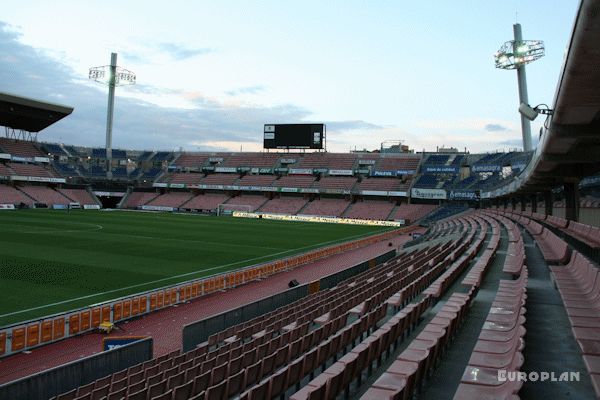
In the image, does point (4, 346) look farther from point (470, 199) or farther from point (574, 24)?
point (470, 199)

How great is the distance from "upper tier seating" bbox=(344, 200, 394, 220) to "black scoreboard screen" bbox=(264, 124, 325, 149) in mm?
11798

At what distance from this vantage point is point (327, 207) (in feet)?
246

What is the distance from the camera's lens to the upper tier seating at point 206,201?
78.9m

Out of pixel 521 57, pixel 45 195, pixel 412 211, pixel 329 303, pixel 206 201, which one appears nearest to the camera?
pixel 329 303

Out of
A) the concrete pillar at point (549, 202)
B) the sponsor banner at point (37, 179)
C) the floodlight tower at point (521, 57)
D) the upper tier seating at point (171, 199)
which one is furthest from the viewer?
the upper tier seating at point (171, 199)

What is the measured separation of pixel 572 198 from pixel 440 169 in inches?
2025

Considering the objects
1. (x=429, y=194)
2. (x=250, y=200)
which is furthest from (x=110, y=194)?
(x=429, y=194)

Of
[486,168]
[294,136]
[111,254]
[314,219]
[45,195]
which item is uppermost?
[294,136]

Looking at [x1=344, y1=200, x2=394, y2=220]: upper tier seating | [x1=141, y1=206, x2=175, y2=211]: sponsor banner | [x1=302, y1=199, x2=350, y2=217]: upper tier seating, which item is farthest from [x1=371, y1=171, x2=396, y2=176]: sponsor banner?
[x1=141, y1=206, x2=175, y2=211]: sponsor banner

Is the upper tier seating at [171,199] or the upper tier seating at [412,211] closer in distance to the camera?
the upper tier seating at [412,211]

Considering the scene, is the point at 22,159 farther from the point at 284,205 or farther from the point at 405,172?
the point at 405,172

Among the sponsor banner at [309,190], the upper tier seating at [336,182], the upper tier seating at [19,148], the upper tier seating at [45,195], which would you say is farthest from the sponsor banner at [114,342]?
the upper tier seating at [19,148]

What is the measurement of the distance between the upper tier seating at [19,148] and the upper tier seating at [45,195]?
6.21 m

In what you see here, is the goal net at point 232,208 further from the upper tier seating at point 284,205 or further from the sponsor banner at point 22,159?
the sponsor banner at point 22,159
